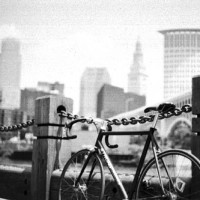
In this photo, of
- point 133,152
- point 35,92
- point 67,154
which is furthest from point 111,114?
point 67,154

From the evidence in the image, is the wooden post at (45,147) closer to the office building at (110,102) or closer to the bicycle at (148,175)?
the bicycle at (148,175)

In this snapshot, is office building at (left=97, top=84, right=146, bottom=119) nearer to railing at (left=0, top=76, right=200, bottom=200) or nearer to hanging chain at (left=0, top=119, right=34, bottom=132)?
hanging chain at (left=0, top=119, right=34, bottom=132)

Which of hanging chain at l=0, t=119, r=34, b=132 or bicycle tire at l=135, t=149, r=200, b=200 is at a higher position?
hanging chain at l=0, t=119, r=34, b=132

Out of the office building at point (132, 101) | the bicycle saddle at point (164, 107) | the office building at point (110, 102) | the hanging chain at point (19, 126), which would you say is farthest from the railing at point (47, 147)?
the office building at point (132, 101)

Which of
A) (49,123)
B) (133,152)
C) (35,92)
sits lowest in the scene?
(133,152)

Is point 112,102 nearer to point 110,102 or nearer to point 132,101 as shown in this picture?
point 110,102

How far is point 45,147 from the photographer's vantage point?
5.37m

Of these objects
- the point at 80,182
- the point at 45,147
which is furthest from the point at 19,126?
the point at 80,182

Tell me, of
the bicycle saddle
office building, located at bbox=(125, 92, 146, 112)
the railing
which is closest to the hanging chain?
the railing

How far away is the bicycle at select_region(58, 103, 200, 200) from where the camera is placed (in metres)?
3.33

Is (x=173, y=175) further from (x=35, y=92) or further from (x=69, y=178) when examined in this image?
(x=35, y=92)

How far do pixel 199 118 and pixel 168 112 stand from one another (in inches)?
11.7

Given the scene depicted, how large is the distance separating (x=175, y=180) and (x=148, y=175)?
0.42 m

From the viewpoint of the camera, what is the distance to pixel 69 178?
188 inches
